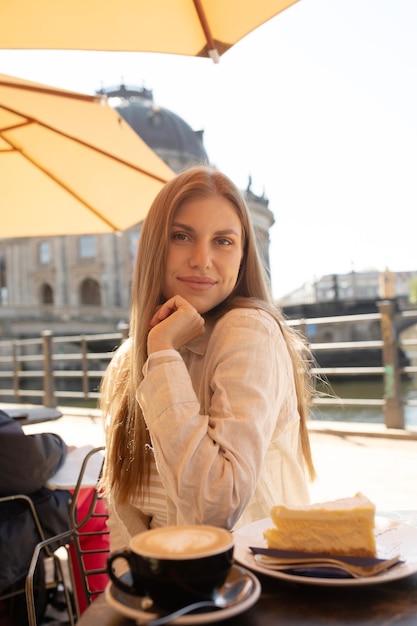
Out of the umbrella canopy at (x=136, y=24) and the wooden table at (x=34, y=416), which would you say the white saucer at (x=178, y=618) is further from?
the wooden table at (x=34, y=416)

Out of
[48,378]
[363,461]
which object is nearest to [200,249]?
[363,461]

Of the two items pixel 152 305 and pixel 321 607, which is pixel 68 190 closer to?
pixel 152 305

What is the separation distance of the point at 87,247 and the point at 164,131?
10.2 m

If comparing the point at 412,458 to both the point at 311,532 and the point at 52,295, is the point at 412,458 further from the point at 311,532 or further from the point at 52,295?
the point at 52,295

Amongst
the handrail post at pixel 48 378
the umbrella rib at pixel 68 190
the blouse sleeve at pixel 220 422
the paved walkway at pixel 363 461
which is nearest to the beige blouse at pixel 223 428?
the blouse sleeve at pixel 220 422

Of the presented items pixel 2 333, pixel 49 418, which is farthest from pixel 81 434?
pixel 2 333

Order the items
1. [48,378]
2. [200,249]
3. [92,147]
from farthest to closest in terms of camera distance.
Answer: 1. [48,378]
2. [92,147]
3. [200,249]

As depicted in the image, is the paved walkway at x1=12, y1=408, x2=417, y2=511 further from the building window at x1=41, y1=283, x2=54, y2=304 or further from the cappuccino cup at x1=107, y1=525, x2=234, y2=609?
the building window at x1=41, y1=283, x2=54, y2=304

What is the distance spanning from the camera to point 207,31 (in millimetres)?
1970

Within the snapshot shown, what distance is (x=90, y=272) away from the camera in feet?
121

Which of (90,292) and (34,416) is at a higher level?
(90,292)

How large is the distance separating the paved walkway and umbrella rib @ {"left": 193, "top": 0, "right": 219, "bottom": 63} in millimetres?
1795

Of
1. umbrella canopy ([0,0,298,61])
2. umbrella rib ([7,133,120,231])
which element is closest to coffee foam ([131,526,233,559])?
umbrella canopy ([0,0,298,61])

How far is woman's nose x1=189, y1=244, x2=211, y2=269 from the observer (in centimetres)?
112
